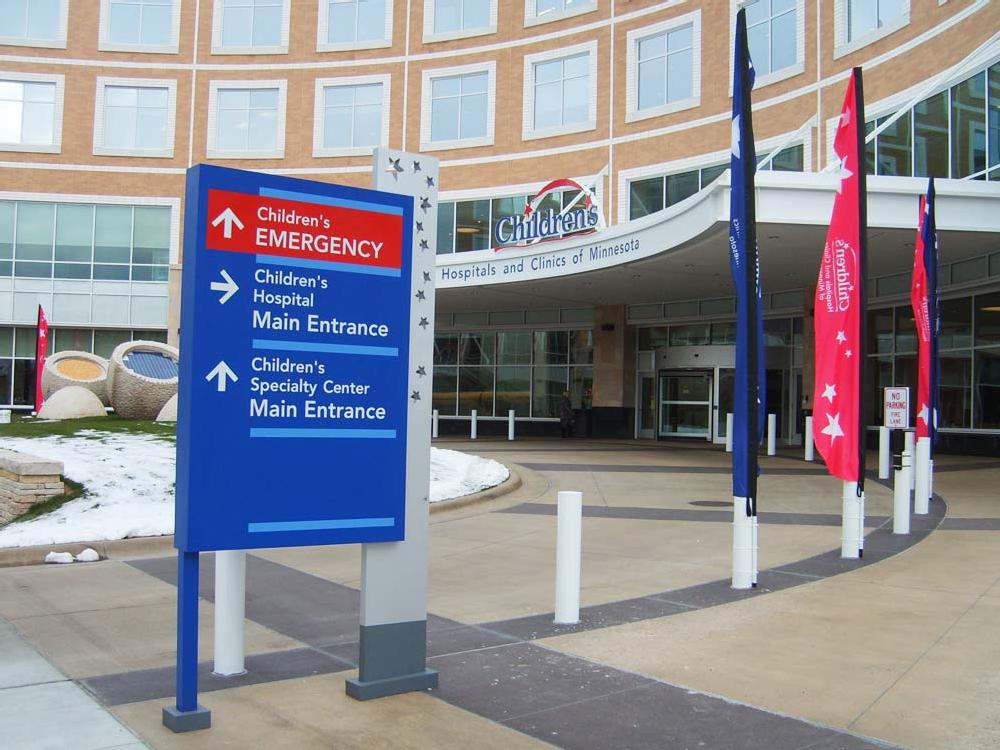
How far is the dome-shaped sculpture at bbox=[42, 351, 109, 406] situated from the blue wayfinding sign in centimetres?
1771

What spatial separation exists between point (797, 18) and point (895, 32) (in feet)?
11.6

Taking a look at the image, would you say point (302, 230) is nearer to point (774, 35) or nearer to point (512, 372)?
point (774, 35)

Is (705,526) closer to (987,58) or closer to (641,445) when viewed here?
(987,58)

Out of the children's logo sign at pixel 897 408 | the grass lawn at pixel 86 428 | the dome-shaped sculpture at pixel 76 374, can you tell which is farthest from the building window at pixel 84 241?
the children's logo sign at pixel 897 408

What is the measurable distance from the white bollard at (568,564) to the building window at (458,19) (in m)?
28.6

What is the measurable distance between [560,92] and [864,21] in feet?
34.6

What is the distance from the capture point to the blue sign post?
15.5ft

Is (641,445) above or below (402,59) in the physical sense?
below

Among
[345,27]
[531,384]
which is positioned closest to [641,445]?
[531,384]

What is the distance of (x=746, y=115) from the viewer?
8.41 m

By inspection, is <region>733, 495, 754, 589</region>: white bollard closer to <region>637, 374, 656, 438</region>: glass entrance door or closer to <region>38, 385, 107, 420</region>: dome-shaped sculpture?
<region>38, 385, 107, 420</region>: dome-shaped sculpture

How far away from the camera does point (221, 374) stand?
478cm

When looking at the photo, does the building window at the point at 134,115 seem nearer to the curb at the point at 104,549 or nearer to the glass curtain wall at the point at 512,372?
the glass curtain wall at the point at 512,372

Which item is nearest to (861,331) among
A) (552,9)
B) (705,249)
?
(705,249)
